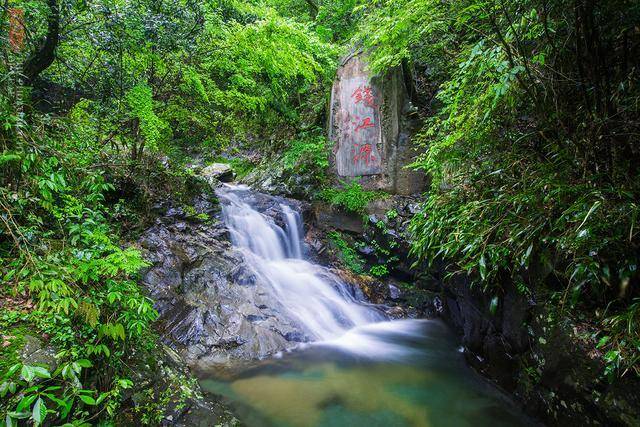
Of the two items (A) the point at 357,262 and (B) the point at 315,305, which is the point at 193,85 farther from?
(A) the point at 357,262

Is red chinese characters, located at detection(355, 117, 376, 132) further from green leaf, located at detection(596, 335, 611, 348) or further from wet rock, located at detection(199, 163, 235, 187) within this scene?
green leaf, located at detection(596, 335, 611, 348)

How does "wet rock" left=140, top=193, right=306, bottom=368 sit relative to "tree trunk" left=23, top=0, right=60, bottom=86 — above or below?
below

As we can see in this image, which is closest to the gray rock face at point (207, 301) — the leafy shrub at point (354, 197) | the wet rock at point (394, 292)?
the wet rock at point (394, 292)

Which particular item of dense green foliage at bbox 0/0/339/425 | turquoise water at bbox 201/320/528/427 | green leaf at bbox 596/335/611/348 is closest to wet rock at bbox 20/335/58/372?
dense green foliage at bbox 0/0/339/425

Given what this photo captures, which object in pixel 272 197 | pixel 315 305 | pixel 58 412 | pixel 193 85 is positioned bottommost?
pixel 315 305

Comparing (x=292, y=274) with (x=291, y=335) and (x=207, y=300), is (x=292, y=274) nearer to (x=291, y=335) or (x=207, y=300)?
Answer: (x=291, y=335)

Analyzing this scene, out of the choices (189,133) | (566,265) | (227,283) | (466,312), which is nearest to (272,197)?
(189,133)

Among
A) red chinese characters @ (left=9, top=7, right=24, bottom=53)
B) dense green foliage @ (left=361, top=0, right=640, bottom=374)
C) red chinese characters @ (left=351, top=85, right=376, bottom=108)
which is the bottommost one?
dense green foliage @ (left=361, top=0, right=640, bottom=374)

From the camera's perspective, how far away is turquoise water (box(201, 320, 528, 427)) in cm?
368

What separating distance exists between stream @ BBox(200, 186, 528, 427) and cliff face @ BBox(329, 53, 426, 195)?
9.43ft

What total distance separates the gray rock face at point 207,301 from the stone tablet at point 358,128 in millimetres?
3965

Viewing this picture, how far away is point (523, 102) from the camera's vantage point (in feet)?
12.9

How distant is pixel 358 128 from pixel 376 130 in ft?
1.58

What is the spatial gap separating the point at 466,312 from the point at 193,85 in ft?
20.2
